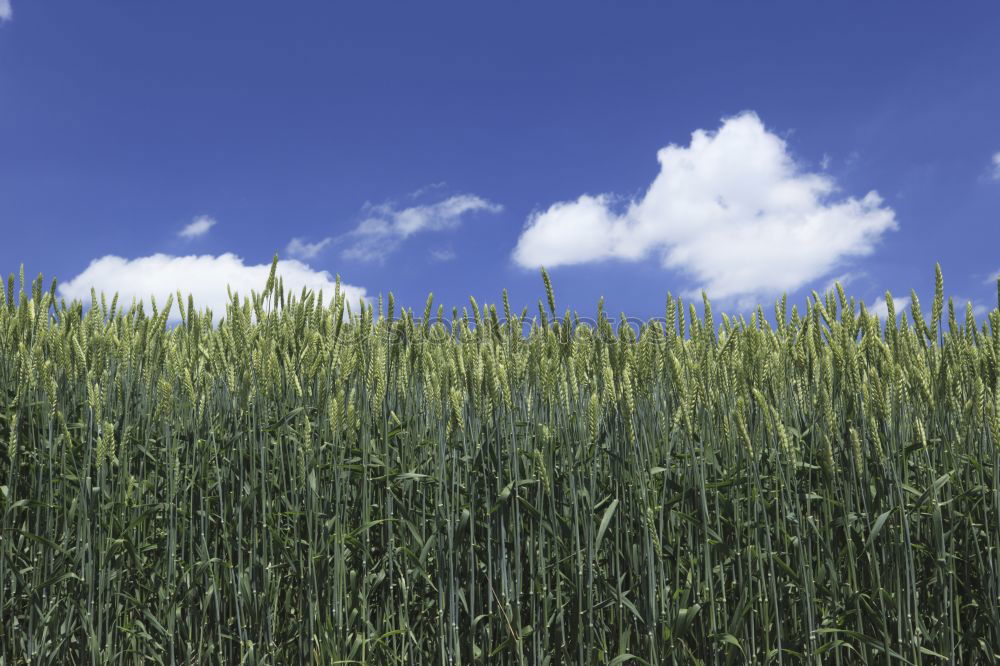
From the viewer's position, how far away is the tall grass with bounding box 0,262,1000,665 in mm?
1901

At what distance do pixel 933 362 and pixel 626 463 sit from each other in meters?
1.30

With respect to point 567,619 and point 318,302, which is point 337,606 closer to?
point 567,619

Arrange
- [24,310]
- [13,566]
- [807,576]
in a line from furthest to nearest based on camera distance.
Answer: [24,310]
[13,566]
[807,576]

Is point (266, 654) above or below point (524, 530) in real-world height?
below

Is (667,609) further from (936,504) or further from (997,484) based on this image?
(997,484)

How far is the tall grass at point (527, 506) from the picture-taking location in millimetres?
1901

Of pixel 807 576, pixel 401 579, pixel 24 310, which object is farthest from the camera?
pixel 24 310

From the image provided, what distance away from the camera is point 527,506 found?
1.88m

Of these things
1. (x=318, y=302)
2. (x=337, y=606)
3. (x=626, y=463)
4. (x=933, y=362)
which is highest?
(x=318, y=302)

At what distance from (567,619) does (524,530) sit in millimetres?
277

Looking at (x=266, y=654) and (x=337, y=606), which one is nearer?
(x=337, y=606)

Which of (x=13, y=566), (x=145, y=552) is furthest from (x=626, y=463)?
(x=13, y=566)

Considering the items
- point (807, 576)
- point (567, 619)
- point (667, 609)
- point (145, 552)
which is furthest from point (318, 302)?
point (807, 576)

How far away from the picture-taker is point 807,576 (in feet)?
5.92
